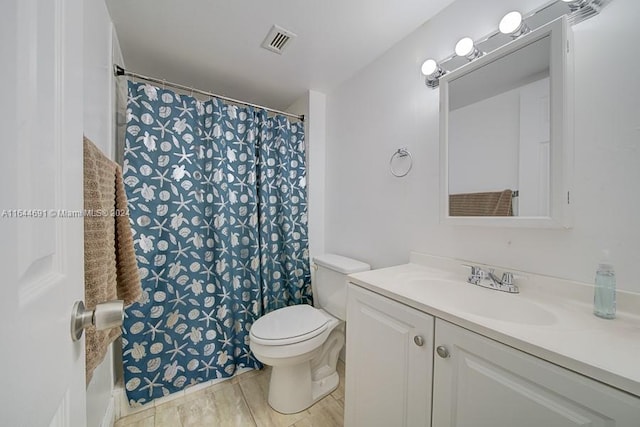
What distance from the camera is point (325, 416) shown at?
1322 millimetres

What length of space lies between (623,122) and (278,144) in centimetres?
177

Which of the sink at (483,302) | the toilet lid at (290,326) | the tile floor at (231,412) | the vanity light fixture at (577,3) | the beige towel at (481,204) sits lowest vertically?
the tile floor at (231,412)

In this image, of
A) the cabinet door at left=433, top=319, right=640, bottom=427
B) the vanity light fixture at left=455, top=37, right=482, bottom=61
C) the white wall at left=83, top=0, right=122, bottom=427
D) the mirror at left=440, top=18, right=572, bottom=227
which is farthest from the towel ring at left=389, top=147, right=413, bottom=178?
the white wall at left=83, top=0, right=122, bottom=427

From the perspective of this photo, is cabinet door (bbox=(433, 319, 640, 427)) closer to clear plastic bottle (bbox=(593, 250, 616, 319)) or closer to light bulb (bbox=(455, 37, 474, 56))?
clear plastic bottle (bbox=(593, 250, 616, 319))

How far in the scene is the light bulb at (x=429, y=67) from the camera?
1.18m

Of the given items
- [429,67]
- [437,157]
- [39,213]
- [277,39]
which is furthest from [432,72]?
[39,213]

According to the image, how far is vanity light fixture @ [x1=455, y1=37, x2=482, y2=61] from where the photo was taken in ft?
3.39

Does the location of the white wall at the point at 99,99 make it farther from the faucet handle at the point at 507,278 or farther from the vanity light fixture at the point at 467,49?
the faucet handle at the point at 507,278

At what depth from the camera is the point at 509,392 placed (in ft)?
1.89

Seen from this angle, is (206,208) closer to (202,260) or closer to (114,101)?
(202,260)

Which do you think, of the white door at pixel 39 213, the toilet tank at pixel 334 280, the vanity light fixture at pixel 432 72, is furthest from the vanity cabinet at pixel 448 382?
the vanity light fixture at pixel 432 72

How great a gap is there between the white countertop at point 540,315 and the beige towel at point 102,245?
885mm

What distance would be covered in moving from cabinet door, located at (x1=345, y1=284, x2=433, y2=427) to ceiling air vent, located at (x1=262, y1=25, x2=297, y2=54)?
144 centimetres

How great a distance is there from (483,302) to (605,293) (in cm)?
32
